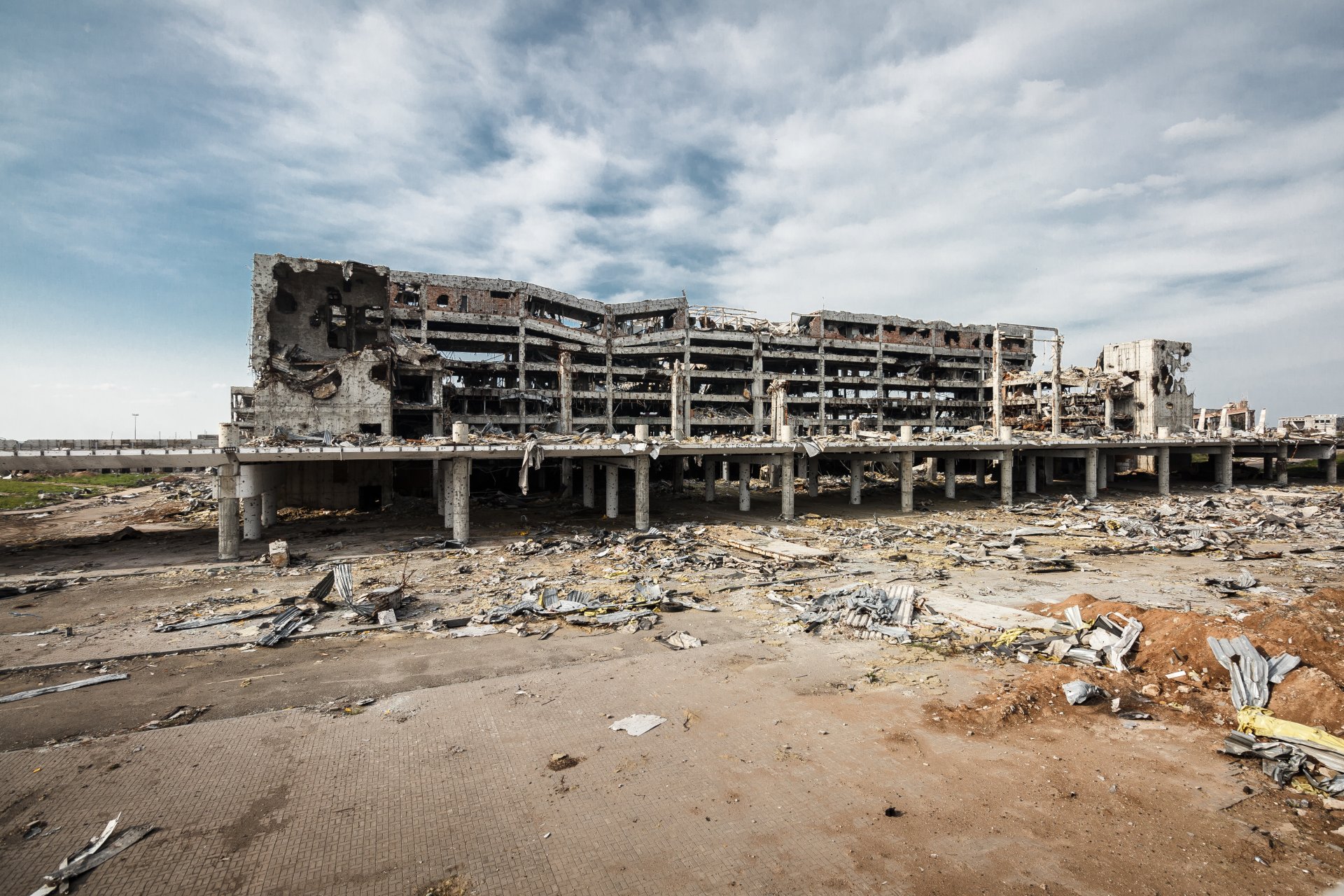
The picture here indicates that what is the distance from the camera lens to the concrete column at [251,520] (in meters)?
20.1

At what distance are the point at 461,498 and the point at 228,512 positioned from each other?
256 inches

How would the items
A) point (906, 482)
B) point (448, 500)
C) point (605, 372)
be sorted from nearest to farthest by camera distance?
point (448, 500) < point (906, 482) < point (605, 372)

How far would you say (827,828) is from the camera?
5328 mm

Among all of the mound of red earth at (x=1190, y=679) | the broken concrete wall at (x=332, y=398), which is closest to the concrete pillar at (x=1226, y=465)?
the mound of red earth at (x=1190, y=679)

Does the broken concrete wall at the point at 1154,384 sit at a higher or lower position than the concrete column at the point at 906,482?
higher

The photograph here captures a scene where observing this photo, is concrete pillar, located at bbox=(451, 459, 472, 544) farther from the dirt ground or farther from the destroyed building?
the destroyed building

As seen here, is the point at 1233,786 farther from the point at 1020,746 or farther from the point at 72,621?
the point at 72,621

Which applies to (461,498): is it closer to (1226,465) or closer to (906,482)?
(906,482)

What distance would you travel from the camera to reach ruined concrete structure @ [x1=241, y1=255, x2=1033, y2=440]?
3195 centimetres

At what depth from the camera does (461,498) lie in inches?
784

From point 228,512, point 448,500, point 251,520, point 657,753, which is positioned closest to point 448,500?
point 448,500

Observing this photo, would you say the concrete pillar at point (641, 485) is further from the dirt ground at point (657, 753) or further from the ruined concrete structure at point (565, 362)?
the dirt ground at point (657, 753)

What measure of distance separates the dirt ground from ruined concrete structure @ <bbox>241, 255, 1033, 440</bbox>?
64.0 ft

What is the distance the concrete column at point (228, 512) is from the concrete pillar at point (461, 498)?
6152 mm
